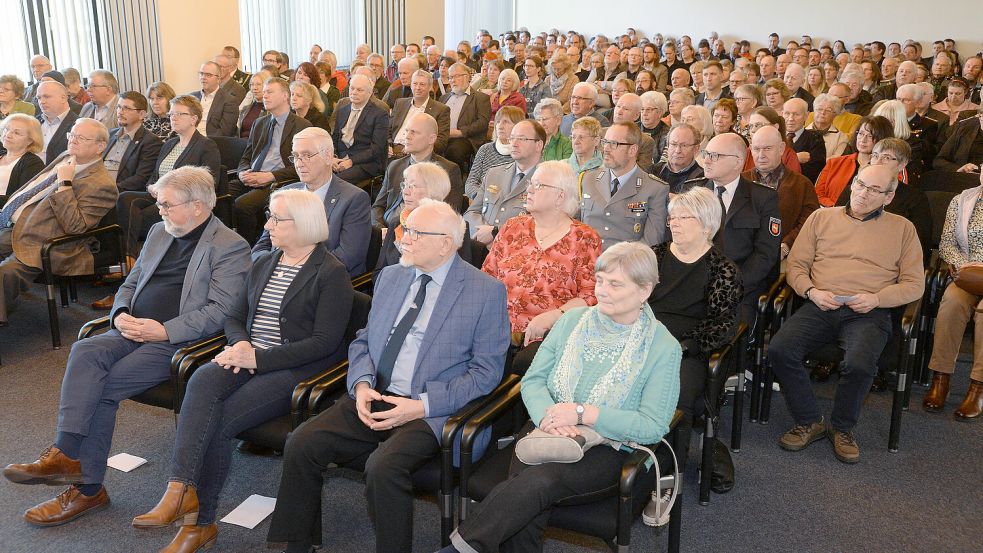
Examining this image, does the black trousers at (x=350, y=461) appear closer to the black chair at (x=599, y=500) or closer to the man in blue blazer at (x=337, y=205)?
the black chair at (x=599, y=500)

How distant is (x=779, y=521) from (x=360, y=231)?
2.35 meters

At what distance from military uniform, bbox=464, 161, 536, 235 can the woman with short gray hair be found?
1243mm

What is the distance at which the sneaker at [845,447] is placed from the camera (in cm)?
337

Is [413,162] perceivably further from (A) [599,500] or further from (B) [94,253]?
(A) [599,500]

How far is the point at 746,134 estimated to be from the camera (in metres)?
5.61

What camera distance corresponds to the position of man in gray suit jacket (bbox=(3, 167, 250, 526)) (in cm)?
292

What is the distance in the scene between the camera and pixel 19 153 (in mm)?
5270

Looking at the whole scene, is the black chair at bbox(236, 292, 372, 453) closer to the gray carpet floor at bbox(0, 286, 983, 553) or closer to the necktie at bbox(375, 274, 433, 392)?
the necktie at bbox(375, 274, 433, 392)

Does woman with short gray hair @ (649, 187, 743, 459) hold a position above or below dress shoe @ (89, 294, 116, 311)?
above

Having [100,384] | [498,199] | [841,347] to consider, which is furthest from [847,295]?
[100,384]

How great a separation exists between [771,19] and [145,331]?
44.6ft

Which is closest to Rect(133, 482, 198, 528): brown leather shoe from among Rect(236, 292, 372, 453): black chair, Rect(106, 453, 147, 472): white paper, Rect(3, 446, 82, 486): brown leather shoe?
Rect(236, 292, 372, 453): black chair

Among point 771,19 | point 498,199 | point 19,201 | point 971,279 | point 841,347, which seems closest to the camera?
point 841,347

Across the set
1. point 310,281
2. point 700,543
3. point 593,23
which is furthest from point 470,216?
point 593,23
